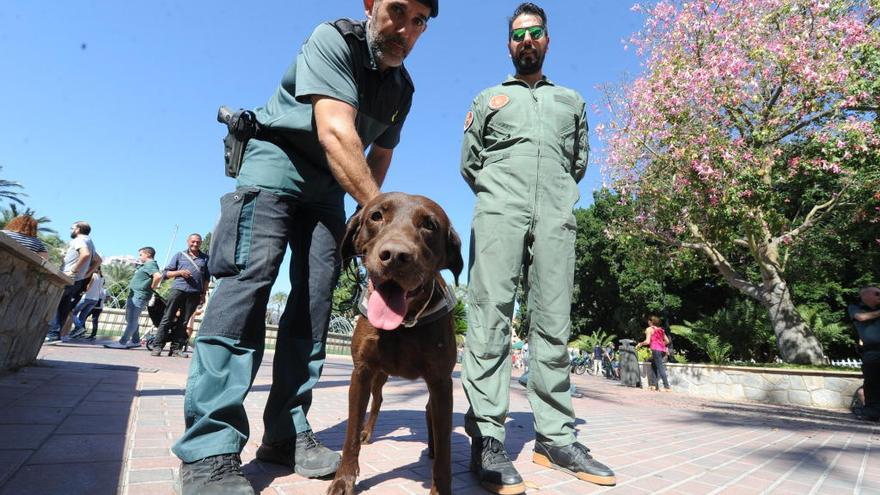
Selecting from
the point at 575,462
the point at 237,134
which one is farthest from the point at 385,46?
the point at 575,462

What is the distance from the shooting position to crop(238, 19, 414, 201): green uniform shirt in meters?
2.10

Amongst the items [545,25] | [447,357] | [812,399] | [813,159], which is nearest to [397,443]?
[447,357]

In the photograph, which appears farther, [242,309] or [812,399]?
[812,399]

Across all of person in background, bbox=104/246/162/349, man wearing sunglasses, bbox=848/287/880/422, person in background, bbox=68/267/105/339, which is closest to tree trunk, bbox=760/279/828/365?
man wearing sunglasses, bbox=848/287/880/422

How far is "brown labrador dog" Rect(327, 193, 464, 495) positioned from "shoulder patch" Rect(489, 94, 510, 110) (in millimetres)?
1463

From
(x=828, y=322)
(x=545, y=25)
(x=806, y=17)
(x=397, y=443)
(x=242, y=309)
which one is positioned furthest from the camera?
(x=828, y=322)

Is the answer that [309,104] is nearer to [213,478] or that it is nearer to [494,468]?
[213,478]

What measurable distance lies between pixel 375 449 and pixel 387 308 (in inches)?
55.7

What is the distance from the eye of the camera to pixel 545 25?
340 cm

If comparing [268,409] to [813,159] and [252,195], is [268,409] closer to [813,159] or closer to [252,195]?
[252,195]

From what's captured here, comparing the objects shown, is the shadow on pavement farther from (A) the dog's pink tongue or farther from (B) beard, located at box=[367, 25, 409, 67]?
(B) beard, located at box=[367, 25, 409, 67]

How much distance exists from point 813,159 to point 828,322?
15285 mm

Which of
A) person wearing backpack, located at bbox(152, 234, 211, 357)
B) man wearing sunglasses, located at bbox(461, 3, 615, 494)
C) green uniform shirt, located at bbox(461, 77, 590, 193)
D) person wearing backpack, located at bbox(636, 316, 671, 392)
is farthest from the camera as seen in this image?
person wearing backpack, located at bbox(636, 316, 671, 392)

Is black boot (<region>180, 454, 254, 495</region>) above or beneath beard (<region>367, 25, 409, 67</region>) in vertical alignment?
beneath
